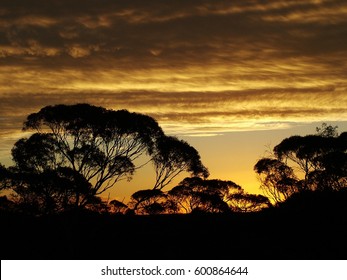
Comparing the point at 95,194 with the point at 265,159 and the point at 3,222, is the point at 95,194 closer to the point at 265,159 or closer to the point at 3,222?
the point at 3,222

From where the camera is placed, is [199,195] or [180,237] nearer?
[180,237]

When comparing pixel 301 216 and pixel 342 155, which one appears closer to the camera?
pixel 301 216

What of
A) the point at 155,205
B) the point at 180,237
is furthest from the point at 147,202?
the point at 180,237

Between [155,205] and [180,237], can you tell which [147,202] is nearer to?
[155,205]

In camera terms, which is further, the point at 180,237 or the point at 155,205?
the point at 155,205

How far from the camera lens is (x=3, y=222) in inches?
1668

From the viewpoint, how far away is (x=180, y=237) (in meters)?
36.8

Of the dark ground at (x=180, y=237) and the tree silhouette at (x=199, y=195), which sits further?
the tree silhouette at (x=199, y=195)

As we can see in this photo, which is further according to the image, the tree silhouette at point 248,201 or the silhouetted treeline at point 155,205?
the tree silhouette at point 248,201

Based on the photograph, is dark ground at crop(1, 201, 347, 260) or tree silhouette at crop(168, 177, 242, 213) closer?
dark ground at crop(1, 201, 347, 260)

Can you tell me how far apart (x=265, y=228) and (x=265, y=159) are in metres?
26.0

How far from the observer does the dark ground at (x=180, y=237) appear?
30.8 m

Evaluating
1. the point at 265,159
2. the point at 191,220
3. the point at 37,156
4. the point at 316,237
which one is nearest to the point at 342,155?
the point at 265,159

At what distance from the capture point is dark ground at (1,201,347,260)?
30750 millimetres
